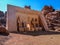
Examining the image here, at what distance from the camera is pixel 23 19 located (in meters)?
19.2

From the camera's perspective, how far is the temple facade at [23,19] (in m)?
15.8

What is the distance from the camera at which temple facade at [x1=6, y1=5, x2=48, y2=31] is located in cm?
1581

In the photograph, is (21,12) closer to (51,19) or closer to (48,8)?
(51,19)

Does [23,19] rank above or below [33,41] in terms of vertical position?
above

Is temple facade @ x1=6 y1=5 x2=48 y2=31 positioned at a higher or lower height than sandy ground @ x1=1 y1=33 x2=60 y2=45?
higher

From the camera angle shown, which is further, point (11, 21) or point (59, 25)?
point (59, 25)

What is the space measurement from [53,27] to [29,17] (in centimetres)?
951

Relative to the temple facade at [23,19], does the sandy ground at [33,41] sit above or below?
below

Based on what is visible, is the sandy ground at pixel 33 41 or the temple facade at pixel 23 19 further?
the temple facade at pixel 23 19

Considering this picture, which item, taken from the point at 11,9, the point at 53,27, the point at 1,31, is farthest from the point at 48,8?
the point at 1,31

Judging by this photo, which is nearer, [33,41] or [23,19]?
[33,41]

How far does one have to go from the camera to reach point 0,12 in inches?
1651

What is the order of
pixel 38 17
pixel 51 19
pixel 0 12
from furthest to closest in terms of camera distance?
pixel 0 12
pixel 51 19
pixel 38 17

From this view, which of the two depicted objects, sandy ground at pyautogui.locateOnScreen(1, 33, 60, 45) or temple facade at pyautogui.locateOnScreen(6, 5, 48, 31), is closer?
sandy ground at pyautogui.locateOnScreen(1, 33, 60, 45)
